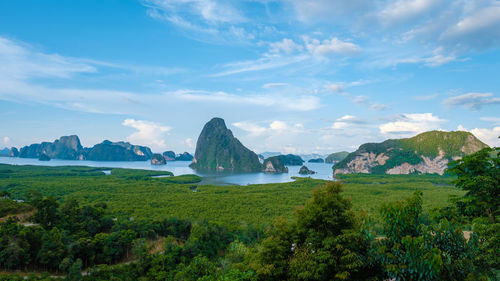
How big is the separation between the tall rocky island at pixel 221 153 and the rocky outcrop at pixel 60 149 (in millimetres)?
88755

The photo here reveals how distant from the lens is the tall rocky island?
128m

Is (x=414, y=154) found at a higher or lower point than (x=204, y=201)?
higher

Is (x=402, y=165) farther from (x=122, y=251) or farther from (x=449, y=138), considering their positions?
(x=122, y=251)

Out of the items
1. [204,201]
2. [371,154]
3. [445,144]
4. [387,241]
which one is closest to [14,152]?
[204,201]

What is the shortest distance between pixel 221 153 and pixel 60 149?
382ft

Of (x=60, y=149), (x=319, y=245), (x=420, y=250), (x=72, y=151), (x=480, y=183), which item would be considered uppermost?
(x=60, y=149)

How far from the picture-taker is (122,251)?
21.2 meters

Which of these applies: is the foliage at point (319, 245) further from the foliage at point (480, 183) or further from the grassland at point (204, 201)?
the grassland at point (204, 201)

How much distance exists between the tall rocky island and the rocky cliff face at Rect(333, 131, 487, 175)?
40.2 meters

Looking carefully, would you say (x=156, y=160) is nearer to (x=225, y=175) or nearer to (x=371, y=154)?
(x=225, y=175)

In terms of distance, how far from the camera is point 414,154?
4131 inches

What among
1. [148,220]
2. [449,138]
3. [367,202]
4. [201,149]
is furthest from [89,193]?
[449,138]

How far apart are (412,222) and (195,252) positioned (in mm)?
18425

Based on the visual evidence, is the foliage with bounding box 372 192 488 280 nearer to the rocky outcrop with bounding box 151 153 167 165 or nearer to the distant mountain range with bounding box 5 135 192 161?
the rocky outcrop with bounding box 151 153 167 165
